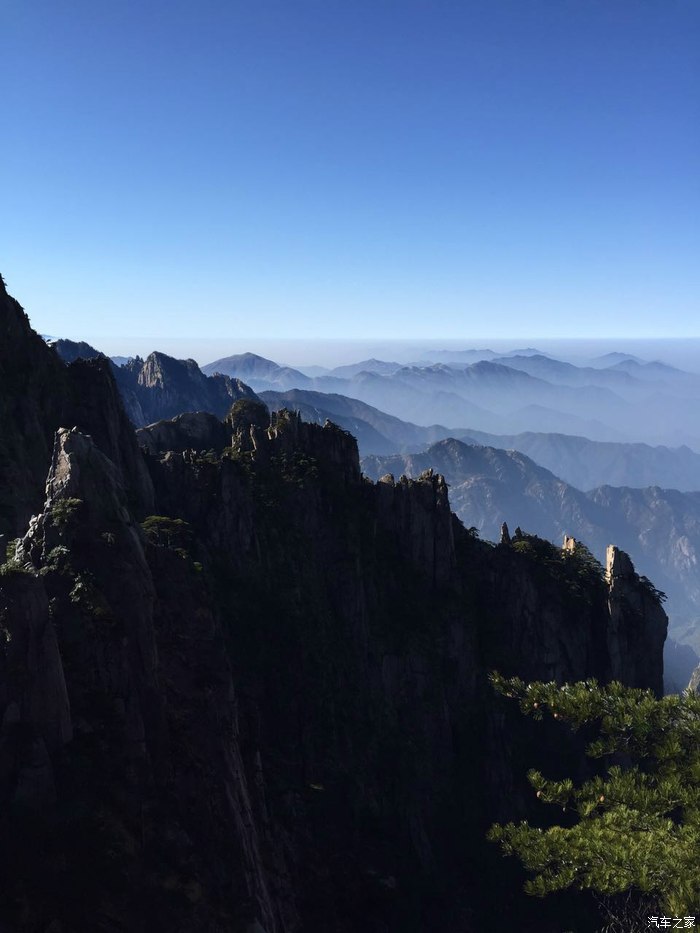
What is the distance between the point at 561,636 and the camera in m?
74.2

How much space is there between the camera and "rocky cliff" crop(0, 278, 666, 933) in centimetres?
2262

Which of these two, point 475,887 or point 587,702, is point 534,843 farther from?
point 475,887

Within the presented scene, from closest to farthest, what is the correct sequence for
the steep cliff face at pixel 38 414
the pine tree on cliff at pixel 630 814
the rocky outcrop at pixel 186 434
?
the pine tree on cliff at pixel 630 814 → the steep cliff face at pixel 38 414 → the rocky outcrop at pixel 186 434

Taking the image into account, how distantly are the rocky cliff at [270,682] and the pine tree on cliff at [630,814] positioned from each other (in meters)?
13.4

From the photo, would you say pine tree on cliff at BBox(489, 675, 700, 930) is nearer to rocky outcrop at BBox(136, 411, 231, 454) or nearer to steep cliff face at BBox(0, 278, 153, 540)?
steep cliff face at BBox(0, 278, 153, 540)

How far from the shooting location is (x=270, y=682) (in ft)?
181

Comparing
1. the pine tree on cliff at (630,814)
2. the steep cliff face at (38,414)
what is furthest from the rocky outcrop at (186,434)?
the pine tree on cliff at (630,814)

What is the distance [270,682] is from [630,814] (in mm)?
40691

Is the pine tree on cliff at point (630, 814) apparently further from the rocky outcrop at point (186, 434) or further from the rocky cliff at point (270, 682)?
the rocky outcrop at point (186, 434)

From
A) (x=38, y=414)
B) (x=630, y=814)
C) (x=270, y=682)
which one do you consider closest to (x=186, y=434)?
(x=38, y=414)

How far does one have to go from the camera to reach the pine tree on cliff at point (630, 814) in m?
17.2

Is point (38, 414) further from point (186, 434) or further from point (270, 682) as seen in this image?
point (186, 434)

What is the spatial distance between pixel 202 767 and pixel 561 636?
57.5 metres

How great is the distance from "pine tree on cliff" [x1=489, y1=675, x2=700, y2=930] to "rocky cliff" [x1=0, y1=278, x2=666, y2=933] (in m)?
13.4
